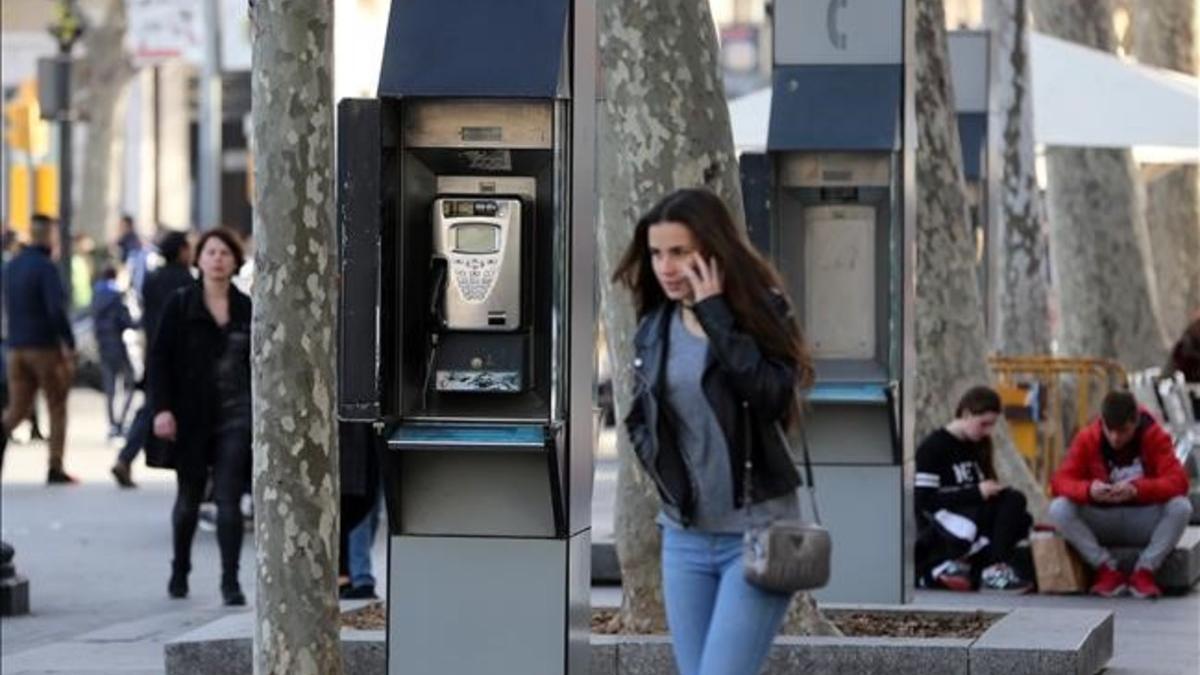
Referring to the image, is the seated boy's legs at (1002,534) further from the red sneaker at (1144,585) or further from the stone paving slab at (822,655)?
the stone paving slab at (822,655)

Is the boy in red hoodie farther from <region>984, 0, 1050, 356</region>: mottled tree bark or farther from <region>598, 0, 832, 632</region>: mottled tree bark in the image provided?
<region>984, 0, 1050, 356</region>: mottled tree bark

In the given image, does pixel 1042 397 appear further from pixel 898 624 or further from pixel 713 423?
pixel 713 423

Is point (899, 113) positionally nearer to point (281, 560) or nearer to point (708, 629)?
point (281, 560)

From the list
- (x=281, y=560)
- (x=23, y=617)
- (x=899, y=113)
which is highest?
(x=899, y=113)

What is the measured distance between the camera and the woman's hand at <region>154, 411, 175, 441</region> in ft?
44.3

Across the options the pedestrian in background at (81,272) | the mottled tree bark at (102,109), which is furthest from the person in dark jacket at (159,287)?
the mottled tree bark at (102,109)

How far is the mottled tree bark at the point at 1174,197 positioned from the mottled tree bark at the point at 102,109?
2061 centimetres

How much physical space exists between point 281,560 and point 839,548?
403cm

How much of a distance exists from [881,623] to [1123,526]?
3.48 meters

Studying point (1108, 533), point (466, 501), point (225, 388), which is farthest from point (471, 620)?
point (1108, 533)

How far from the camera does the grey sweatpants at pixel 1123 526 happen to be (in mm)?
14172

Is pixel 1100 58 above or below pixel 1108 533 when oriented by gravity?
above

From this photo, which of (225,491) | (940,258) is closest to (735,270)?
(225,491)

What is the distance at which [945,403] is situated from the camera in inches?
680
